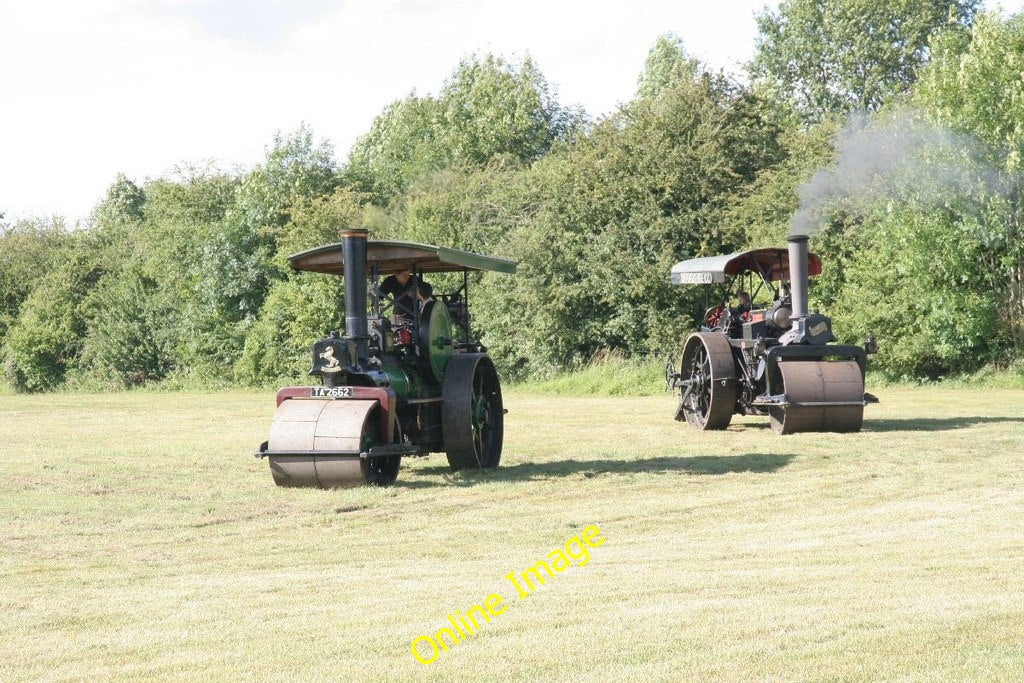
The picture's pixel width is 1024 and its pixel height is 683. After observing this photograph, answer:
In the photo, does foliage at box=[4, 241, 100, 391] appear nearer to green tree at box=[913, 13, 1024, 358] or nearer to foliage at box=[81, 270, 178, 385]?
foliage at box=[81, 270, 178, 385]

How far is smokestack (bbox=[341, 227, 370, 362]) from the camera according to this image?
11109 millimetres

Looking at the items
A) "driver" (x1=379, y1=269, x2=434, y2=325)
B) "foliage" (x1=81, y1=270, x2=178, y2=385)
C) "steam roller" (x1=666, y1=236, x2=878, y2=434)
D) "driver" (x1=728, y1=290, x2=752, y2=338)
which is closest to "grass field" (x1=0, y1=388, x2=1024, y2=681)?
"steam roller" (x1=666, y1=236, x2=878, y2=434)

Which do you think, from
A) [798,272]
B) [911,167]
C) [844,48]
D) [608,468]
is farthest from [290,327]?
[844,48]

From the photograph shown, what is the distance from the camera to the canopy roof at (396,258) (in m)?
11.6

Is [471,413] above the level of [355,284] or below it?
below

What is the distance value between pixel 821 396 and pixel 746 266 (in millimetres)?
2644

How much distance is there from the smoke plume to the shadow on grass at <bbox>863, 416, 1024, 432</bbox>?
19.7 feet

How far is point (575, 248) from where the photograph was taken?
1155 inches

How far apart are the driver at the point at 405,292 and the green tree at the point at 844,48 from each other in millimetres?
39279

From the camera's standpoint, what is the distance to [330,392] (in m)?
11.1

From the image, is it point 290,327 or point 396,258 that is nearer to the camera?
point 396,258

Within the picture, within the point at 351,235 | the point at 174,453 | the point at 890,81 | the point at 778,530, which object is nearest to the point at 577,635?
the point at 778,530

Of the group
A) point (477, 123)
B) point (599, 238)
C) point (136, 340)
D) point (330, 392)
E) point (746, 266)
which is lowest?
point (330, 392)

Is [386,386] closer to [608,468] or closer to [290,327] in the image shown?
[608,468]
